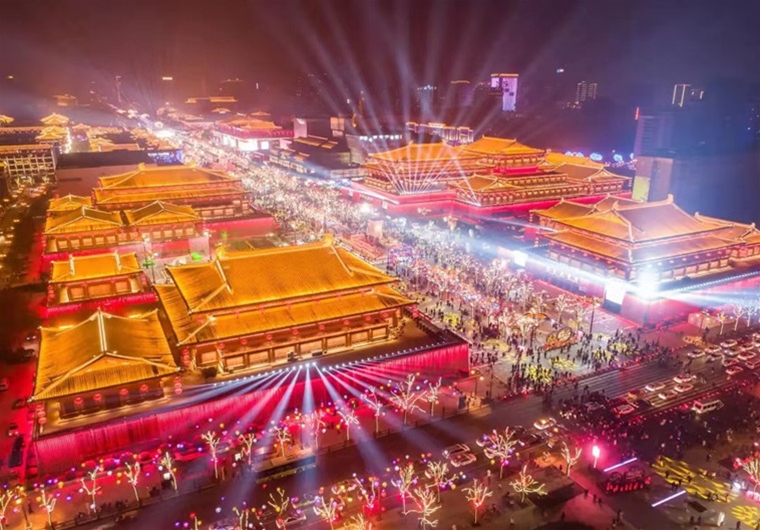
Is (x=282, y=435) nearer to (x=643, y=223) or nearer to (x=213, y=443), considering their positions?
(x=213, y=443)

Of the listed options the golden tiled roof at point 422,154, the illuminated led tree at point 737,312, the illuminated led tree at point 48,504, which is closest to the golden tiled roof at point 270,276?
the illuminated led tree at point 48,504

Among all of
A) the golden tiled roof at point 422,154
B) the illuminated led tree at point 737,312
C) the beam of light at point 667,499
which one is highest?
the golden tiled roof at point 422,154

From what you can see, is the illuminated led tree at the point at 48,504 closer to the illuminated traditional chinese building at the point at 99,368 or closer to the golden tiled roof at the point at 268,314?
the illuminated traditional chinese building at the point at 99,368

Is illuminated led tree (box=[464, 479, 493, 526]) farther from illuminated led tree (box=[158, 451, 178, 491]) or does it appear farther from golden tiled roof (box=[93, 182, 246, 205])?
golden tiled roof (box=[93, 182, 246, 205])

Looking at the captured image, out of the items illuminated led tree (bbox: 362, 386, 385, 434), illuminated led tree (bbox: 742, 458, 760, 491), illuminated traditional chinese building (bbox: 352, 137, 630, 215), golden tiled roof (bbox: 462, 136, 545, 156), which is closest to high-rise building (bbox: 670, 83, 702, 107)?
illuminated traditional chinese building (bbox: 352, 137, 630, 215)

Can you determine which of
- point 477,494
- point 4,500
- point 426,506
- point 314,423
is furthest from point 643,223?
point 4,500

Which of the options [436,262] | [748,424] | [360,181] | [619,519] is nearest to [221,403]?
[619,519]

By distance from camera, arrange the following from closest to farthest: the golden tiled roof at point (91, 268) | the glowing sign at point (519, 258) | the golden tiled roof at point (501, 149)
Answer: the golden tiled roof at point (91, 268) → the glowing sign at point (519, 258) → the golden tiled roof at point (501, 149)
